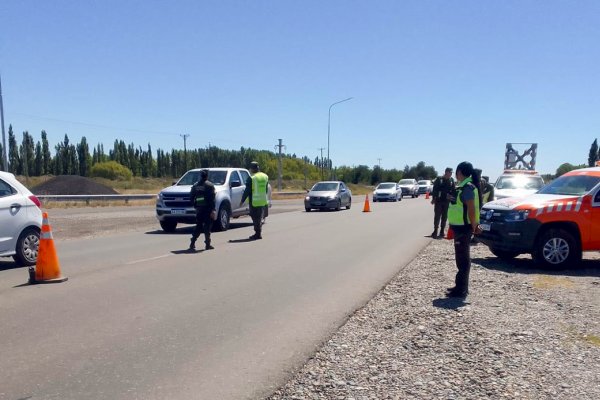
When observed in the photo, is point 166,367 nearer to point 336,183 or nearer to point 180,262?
point 180,262

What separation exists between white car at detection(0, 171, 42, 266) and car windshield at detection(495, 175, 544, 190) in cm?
1349

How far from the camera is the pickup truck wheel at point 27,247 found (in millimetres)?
10359

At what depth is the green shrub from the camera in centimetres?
9350

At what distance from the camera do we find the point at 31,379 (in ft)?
15.2

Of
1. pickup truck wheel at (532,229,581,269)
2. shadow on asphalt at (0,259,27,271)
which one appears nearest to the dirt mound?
shadow on asphalt at (0,259,27,271)

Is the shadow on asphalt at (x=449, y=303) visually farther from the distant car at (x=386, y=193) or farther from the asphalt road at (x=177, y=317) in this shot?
the distant car at (x=386, y=193)

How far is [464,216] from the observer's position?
762 cm

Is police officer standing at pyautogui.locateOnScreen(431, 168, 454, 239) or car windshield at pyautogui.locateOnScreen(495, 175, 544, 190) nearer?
police officer standing at pyautogui.locateOnScreen(431, 168, 454, 239)

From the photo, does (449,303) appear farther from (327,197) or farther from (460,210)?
(327,197)

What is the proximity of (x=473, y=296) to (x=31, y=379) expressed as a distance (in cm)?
573

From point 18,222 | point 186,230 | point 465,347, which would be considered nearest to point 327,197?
point 186,230

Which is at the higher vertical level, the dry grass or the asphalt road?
the asphalt road

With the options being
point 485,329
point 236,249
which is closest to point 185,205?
point 236,249

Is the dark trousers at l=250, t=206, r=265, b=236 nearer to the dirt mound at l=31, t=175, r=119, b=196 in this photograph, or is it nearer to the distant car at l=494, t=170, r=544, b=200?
the distant car at l=494, t=170, r=544, b=200
